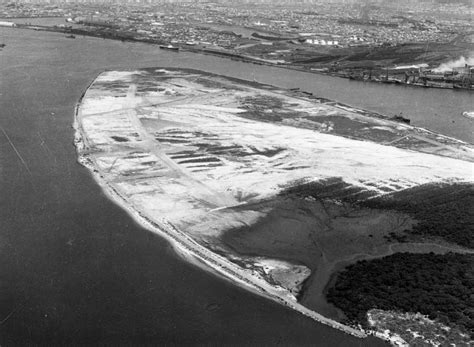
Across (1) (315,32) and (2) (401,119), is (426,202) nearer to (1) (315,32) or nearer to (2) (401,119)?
(2) (401,119)

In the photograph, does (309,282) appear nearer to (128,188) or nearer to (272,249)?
(272,249)

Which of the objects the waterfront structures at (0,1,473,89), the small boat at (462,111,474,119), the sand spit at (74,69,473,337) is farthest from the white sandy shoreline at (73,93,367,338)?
the waterfront structures at (0,1,473,89)

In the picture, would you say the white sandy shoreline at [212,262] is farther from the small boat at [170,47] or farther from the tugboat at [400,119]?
the small boat at [170,47]

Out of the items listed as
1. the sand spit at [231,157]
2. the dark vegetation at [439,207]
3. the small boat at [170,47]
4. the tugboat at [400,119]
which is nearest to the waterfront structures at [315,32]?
the small boat at [170,47]

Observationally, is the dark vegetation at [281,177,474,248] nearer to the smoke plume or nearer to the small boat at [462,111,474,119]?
the small boat at [462,111,474,119]

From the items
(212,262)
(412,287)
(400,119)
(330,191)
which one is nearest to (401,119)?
(400,119)

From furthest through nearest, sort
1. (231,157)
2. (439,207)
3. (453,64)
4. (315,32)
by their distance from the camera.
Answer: (315,32)
(453,64)
(231,157)
(439,207)
